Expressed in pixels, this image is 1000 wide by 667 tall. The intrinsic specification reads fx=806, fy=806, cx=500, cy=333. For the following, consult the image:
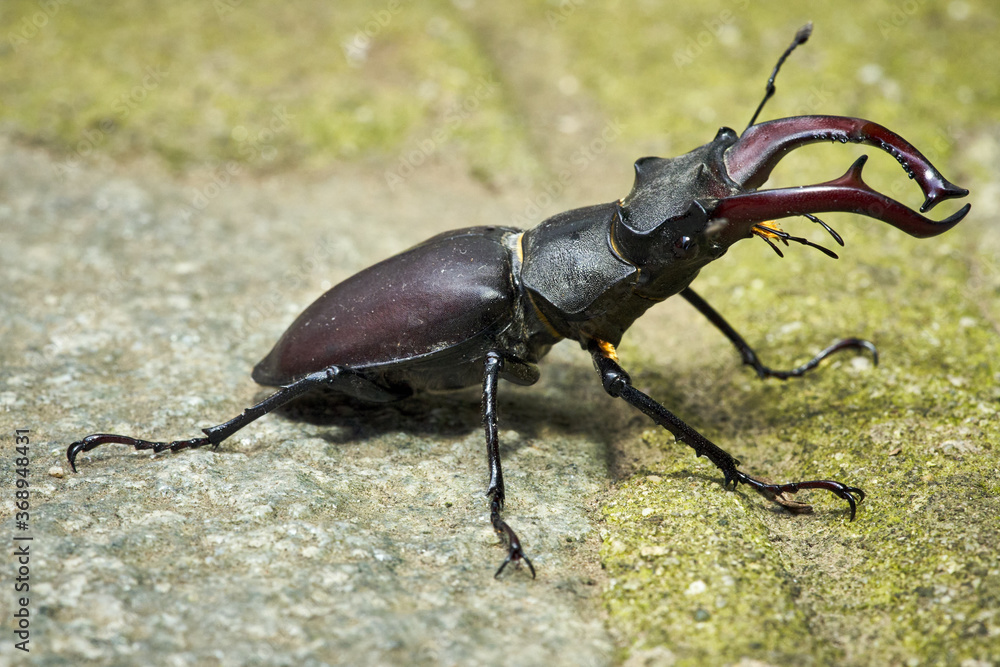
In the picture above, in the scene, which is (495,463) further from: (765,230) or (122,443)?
(122,443)

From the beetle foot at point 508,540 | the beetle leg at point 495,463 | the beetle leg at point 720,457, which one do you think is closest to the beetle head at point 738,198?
the beetle leg at point 720,457

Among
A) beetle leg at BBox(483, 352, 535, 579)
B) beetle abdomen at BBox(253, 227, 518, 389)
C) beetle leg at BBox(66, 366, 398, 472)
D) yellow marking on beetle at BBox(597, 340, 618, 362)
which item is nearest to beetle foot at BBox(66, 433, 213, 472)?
beetle leg at BBox(66, 366, 398, 472)

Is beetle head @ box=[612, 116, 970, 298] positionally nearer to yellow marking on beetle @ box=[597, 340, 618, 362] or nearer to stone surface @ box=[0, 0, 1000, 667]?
yellow marking on beetle @ box=[597, 340, 618, 362]

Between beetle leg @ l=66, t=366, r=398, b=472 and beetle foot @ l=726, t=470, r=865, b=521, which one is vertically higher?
beetle foot @ l=726, t=470, r=865, b=521

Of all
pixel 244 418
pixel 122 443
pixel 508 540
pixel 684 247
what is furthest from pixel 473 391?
pixel 122 443

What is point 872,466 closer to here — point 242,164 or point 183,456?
point 183,456
